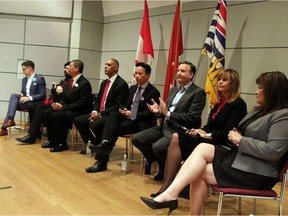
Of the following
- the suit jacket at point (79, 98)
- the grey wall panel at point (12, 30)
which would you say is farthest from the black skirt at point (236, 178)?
the grey wall panel at point (12, 30)

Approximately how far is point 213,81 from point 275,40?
0.88m

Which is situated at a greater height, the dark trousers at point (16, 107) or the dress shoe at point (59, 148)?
the dark trousers at point (16, 107)

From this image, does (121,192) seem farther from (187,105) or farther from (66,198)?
(187,105)

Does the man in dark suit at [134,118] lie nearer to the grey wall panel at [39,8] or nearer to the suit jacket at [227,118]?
the suit jacket at [227,118]

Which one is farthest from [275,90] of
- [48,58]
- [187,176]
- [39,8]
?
[39,8]

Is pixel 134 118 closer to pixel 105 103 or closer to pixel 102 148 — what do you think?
pixel 102 148

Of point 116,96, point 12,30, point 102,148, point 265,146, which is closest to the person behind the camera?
point 265,146

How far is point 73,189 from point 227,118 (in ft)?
5.20

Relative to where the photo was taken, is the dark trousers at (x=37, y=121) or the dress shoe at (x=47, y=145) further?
the dark trousers at (x=37, y=121)

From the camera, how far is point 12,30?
22.4ft

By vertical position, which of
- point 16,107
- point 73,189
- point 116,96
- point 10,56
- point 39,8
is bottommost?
point 73,189

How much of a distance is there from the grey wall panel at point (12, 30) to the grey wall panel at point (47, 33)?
0.38ft

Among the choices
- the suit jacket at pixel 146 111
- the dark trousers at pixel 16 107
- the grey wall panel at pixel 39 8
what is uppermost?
the grey wall panel at pixel 39 8

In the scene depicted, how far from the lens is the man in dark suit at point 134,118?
13.1 ft
